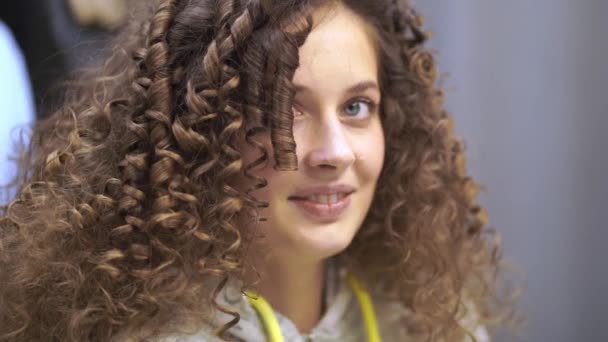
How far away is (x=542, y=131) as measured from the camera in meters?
2.01

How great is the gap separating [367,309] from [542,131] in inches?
39.6

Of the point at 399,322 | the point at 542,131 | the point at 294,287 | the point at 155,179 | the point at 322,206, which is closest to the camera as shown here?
the point at 155,179

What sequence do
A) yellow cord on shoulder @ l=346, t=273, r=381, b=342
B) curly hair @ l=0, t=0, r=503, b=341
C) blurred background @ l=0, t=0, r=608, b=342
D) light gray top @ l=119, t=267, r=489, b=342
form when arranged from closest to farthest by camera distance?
1. curly hair @ l=0, t=0, r=503, b=341
2. light gray top @ l=119, t=267, r=489, b=342
3. yellow cord on shoulder @ l=346, t=273, r=381, b=342
4. blurred background @ l=0, t=0, r=608, b=342

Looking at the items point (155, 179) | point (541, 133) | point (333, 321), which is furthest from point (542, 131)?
point (155, 179)

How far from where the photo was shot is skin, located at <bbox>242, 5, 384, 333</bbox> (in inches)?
40.6

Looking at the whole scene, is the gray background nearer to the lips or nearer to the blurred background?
the blurred background

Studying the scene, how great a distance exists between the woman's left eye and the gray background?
2.93ft

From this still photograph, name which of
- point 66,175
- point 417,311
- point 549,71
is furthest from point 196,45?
point 549,71

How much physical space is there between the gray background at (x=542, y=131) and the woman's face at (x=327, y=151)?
36.0 inches

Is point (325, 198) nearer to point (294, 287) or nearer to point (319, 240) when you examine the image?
point (319, 240)

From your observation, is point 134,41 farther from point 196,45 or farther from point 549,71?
point 549,71

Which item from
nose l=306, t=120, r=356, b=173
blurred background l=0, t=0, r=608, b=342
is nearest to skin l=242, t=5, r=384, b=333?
nose l=306, t=120, r=356, b=173

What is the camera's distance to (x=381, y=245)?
1.34 metres

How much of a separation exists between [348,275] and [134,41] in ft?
1.97
